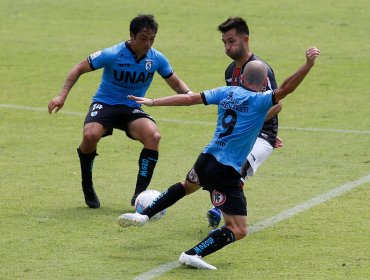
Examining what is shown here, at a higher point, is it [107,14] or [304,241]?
[107,14]

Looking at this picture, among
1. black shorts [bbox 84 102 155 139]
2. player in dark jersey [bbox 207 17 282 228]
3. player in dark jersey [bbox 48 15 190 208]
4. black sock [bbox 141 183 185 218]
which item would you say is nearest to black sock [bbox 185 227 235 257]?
black sock [bbox 141 183 185 218]

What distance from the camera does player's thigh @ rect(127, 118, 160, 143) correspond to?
39.0 ft

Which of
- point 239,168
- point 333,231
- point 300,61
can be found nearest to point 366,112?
point 300,61

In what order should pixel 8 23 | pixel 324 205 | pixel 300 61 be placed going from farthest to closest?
1. pixel 8 23
2. pixel 300 61
3. pixel 324 205

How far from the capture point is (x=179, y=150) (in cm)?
1518

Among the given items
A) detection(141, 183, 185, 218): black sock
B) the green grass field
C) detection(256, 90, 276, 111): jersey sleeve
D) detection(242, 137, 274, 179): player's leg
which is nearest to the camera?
detection(256, 90, 276, 111): jersey sleeve

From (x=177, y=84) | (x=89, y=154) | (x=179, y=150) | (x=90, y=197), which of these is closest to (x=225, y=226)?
(x=90, y=197)

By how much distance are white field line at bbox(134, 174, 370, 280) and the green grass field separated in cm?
7

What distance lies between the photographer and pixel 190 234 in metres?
10.7

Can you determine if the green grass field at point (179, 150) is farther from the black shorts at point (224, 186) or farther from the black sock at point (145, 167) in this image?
the black shorts at point (224, 186)

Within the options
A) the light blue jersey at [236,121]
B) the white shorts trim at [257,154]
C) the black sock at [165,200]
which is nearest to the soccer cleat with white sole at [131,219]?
the black sock at [165,200]

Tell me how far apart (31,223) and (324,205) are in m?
3.20

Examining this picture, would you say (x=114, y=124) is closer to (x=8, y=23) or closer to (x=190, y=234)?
(x=190, y=234)

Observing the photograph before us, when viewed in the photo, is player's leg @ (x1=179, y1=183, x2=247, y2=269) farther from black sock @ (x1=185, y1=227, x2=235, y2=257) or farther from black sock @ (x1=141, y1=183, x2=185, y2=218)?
black sock @ (x1=141, y1=183, x2=185, y2=218)
